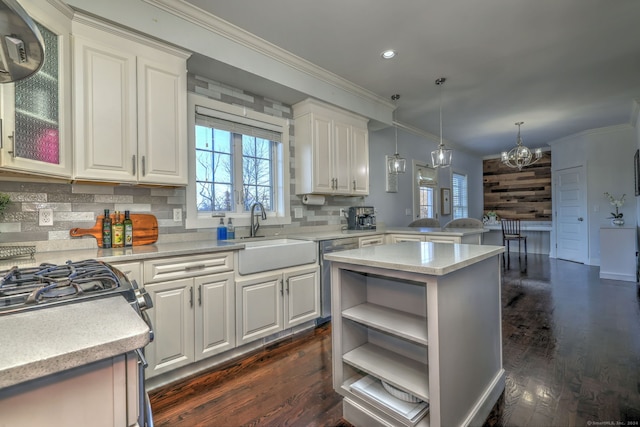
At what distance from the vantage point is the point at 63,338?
563 millimetres

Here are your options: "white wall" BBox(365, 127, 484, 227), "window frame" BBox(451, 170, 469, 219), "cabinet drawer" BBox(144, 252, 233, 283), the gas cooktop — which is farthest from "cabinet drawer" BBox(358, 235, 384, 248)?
"window frame" BBox(451, 170, 469, 219)

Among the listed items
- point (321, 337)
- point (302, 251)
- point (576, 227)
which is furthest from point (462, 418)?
point (576, 227)

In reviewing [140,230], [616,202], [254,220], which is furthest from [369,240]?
[616,202]

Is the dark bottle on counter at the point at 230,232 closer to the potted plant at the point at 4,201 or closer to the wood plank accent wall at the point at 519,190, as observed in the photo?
the potted plant at the point at 4,201

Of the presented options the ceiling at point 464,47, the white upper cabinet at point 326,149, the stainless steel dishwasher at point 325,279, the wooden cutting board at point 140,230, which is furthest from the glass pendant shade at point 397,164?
the wooden cutting board at point 140,230

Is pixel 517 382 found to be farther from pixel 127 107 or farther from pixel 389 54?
pixel 127 107

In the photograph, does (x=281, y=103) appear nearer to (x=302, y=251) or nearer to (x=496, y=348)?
(x=302, y=251)

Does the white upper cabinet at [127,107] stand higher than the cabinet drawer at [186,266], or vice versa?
the white upper cabinet at [127,107]

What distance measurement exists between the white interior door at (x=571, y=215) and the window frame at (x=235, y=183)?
6.22 metres

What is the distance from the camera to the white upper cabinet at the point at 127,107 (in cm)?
185

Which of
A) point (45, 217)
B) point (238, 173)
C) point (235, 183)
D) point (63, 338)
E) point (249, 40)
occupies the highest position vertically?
point (249, 40)

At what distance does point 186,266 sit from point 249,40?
197cm

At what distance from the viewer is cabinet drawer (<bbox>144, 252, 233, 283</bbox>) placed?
73.1 inches

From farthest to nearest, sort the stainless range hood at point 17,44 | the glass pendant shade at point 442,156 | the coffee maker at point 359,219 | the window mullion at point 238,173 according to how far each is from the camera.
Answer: the coffee maker at point 359,219 < the window mullion at point 238,173 < the glass pendant shade at point 442,156 < the stainless range hood at point 17,44
